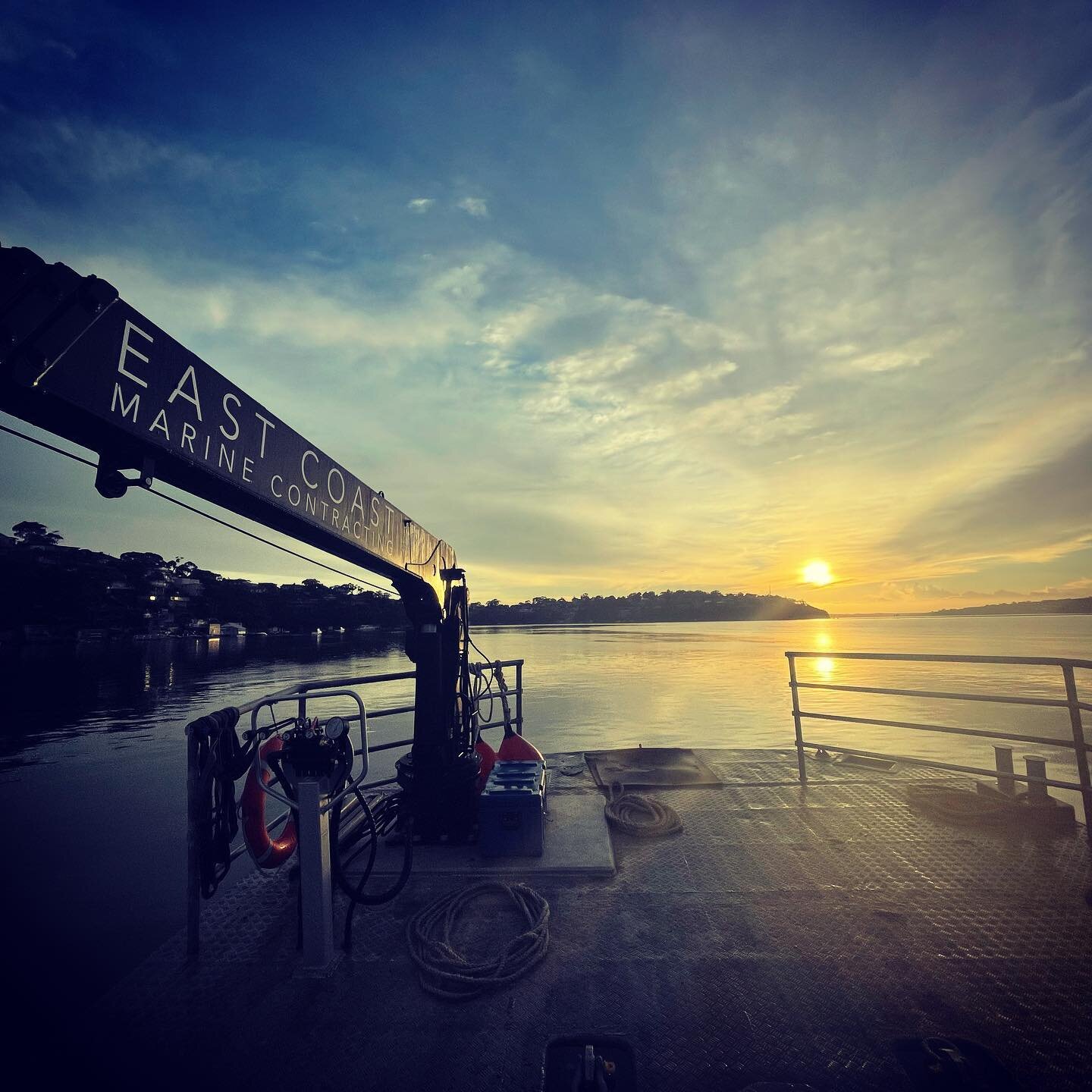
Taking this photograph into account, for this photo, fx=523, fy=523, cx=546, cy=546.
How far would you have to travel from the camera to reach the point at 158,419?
226 centimetres

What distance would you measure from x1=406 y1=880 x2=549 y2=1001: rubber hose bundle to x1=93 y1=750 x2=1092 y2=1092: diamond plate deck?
0.24 ft

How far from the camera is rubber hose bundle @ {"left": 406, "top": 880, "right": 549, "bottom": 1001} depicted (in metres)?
2.87

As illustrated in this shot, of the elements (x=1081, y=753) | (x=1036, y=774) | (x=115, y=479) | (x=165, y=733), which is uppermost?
(x=115, y=479)

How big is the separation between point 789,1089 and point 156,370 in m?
4.05

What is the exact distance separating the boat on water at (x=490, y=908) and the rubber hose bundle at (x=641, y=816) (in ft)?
0.10

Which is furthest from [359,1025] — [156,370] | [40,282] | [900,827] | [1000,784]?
[1000,784]

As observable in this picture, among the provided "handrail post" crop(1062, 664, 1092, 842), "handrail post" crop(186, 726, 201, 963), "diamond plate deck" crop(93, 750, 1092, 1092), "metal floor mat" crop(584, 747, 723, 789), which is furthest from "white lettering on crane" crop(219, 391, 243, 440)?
"handrail post" crop(1062, 664, 1092, 842)

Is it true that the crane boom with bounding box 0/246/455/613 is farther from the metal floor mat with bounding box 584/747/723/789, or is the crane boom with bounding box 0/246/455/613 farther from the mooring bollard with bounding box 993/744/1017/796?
the mooring bollard with bounding box 993/744/1017/796

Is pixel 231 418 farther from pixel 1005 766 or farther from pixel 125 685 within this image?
pixel 125 685

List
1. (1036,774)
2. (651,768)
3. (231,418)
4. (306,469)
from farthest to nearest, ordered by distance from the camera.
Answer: (651,768) → (1036,774) → (306,469) → (231,418)

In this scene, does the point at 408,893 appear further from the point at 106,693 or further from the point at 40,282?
the point at 106,693

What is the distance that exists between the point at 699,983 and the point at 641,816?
7.64ft

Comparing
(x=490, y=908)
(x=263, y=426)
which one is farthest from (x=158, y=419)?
(x=490, y=908)

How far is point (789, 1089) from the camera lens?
7.13 ft
